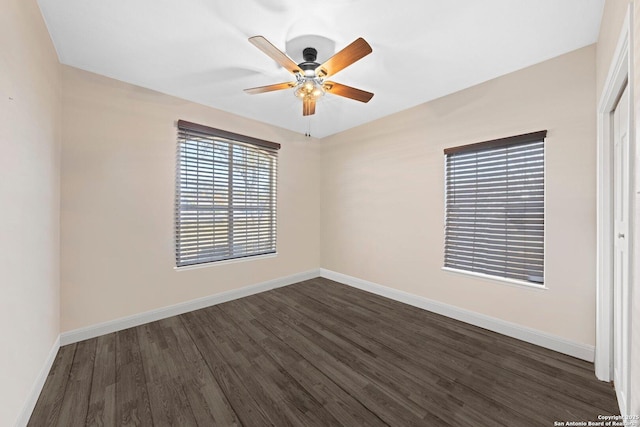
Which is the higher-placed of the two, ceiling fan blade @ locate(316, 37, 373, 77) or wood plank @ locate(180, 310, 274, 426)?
ceiling fan blade @ locate(316, 37, 373, 77)

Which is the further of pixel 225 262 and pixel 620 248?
pixel 225 262

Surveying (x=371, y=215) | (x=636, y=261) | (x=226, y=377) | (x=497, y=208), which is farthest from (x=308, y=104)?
(x=226, y=377)

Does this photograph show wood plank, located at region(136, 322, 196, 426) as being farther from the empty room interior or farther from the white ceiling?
the white ceiling

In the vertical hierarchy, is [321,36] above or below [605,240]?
above

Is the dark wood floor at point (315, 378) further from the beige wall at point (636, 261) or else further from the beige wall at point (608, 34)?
the beige wall at point (608, 34)

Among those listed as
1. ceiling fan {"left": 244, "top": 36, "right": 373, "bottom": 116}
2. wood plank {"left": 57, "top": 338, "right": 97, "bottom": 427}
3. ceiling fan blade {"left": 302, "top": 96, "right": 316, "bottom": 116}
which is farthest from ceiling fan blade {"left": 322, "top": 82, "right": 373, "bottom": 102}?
wood plank {"left": 57, "top": 338, "right": 97, "bottom": 427}

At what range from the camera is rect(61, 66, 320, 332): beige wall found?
2.32 metres

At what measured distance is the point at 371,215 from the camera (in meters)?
3.76

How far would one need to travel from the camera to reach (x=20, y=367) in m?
1.43

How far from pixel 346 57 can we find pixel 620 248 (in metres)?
2.25

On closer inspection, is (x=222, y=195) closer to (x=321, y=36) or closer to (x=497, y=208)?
(x=321, y=36)

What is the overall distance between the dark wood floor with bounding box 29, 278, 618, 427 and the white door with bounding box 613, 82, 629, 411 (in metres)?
0.22

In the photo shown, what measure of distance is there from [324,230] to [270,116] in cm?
218

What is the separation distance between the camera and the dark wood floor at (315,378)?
4.94 ft
